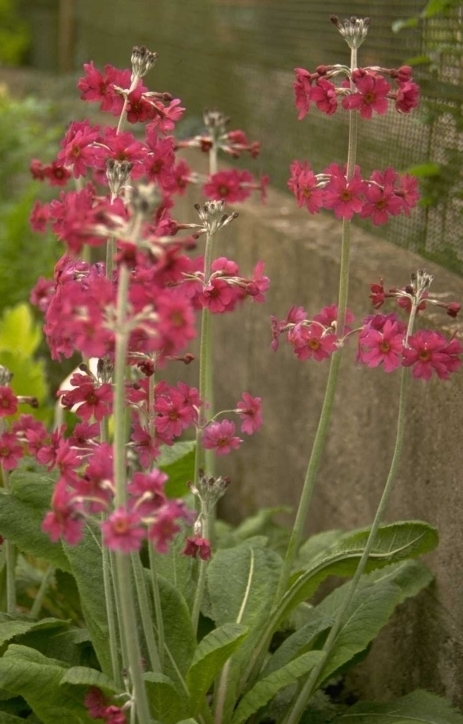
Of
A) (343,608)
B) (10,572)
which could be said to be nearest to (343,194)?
(343,608)

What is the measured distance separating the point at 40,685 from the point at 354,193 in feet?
3.84

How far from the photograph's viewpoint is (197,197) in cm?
515

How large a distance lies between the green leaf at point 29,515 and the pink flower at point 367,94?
119cm

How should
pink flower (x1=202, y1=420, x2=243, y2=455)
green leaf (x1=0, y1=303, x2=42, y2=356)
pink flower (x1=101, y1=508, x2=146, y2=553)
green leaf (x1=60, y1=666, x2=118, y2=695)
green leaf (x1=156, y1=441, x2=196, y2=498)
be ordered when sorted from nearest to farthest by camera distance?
pink flower (x1=101, y1=508, x2=146, y2=553) < green leaf (x1=60, y1=666, x2=118, y2=695) < pink flower (x1=202, y1=420, x2=243, y2=455) < green leaf (x1=156, y1=441, x2=196, y2=498) < green leaf (x1=0, y1=303, x2=42, y2=356)

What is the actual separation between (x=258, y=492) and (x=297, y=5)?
207 cm

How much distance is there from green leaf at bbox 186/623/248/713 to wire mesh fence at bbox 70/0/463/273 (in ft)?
4.84

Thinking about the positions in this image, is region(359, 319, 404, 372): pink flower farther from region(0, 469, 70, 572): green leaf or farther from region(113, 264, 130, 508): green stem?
region(0, 469, 70, 572): green leaf

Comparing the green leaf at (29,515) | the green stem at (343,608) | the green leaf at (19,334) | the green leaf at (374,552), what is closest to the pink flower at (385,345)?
the green stem at (343,608)

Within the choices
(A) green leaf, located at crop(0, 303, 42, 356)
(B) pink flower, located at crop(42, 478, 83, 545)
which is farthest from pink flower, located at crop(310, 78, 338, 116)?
(A) green leaf, located at crop(0, 303, 42, 356)

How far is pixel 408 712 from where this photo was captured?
101 inches

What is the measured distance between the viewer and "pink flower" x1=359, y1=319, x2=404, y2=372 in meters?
2.17

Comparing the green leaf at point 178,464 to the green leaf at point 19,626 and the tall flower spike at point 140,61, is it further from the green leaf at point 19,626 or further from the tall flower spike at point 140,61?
the tall flower spike at point 140,61

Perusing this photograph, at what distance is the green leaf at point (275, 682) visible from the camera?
226 centimetres

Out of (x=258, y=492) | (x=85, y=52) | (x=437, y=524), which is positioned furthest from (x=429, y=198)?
(x=85, y=52)
